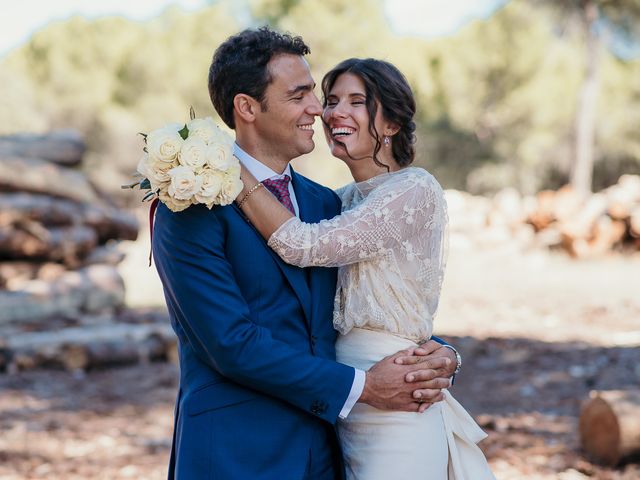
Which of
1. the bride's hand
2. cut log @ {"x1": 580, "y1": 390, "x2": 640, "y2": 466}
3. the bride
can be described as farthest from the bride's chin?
cut log @ {"x1": 580, "y1": 390, "x2": 640, "y2": 466}

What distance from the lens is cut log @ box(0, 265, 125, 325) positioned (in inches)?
398

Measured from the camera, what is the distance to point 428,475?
2713mm

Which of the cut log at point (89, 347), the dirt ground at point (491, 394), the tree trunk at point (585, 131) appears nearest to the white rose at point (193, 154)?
the dirt ground at point (491, 394)

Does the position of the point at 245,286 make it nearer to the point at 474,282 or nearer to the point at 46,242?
the point at 46,242

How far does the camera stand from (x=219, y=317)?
2.33m

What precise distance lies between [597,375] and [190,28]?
28.4m

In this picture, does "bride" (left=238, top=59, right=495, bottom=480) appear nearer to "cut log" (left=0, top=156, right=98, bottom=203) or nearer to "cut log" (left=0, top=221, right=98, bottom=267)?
"cut log" (left=0, top=221, right=98, bottom=267)

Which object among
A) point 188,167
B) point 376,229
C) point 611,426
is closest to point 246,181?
point 188,167

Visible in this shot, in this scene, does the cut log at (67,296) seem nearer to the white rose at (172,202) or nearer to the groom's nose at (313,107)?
the groom's nose at (313,107)

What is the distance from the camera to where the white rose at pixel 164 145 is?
2.28 m

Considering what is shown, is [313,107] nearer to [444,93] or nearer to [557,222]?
[557,222]

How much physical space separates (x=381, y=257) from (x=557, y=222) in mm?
15460

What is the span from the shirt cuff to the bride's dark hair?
782 millimetres

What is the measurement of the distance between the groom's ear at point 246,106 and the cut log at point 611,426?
11.1ft
